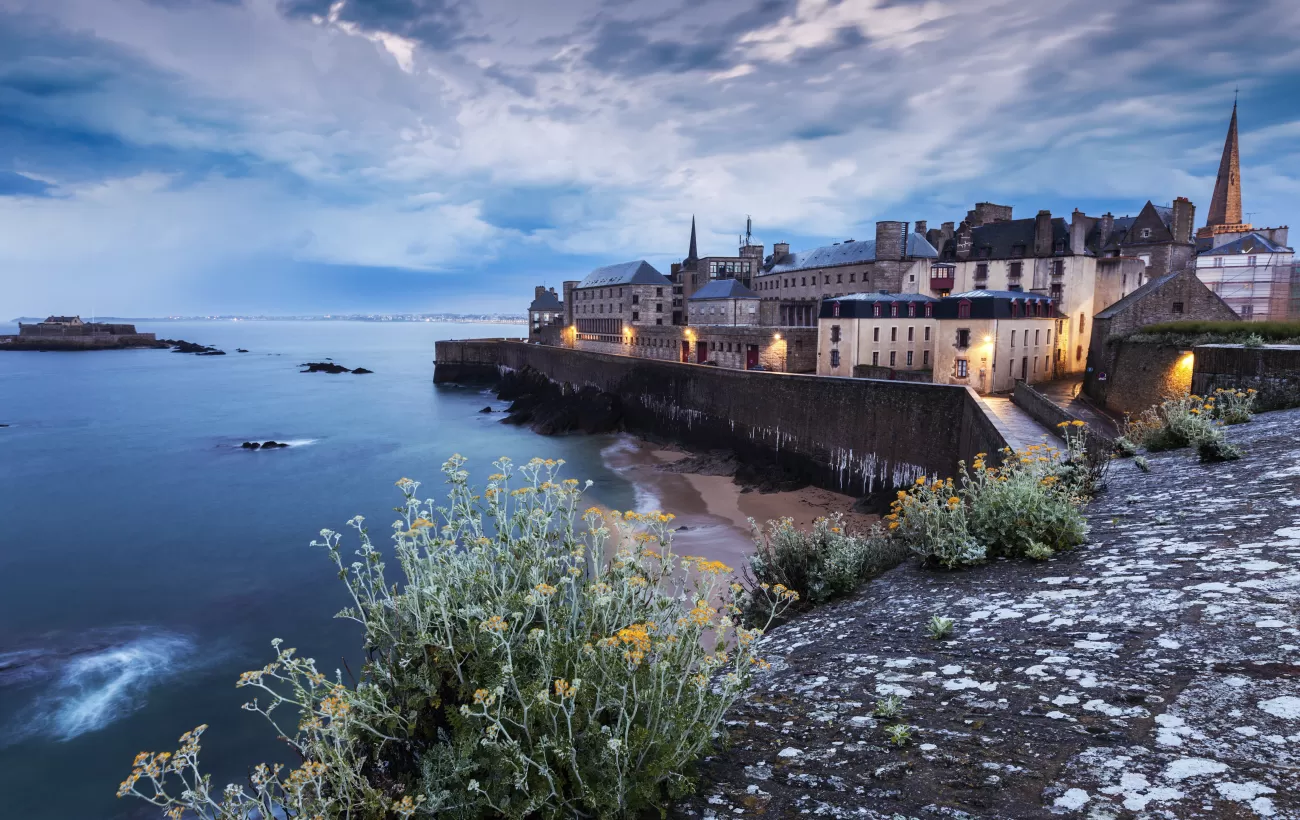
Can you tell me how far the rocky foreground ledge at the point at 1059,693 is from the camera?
2865 millimetres

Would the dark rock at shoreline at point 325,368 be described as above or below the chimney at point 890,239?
below

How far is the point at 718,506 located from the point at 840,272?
106 ft

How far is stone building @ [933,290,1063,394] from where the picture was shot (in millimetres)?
32812

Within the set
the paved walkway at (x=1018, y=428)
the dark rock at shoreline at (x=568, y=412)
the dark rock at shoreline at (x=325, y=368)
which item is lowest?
the dark rock at shoreline at (x=568, y=412)

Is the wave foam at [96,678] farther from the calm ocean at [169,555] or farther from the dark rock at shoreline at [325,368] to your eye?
the dark rock at shoreline at [325,368]

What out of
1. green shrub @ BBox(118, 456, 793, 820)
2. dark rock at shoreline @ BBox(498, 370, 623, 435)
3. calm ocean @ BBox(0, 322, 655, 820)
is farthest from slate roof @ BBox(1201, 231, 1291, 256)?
green shrub @ BBox(118, 456, 793, 820)

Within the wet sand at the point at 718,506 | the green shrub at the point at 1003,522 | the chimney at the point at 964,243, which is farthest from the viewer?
the chimney at the point at 964,243

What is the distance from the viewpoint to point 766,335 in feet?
151

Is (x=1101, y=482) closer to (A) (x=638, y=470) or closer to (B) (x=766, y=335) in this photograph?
(A) (x=638, y=470)

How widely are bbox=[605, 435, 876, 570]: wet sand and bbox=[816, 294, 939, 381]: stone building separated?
1177cm

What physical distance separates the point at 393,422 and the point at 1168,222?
55375 mm

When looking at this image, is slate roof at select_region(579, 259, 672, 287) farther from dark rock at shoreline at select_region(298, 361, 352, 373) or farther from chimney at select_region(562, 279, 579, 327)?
dark rock at shoreline at select_region(298, 361, 352, 373)

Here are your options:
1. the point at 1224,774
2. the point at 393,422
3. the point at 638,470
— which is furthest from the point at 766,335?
the point at 1224,774

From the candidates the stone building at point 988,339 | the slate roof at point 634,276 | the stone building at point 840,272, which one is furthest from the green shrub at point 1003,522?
A: the slate roof at point 634,276
